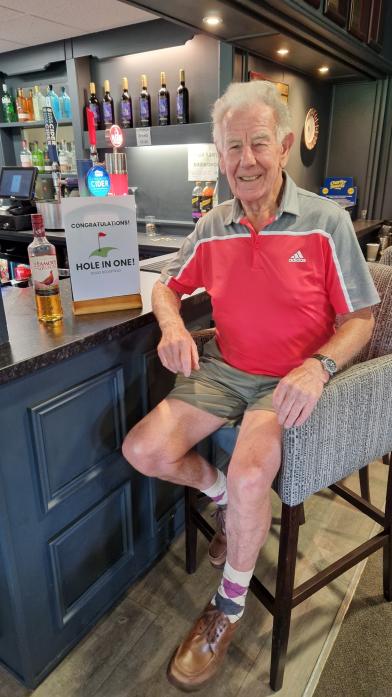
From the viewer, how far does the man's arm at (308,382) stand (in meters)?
1.10

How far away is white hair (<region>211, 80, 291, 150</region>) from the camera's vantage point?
53.5 inches

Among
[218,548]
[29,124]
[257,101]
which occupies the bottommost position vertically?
[218,548]

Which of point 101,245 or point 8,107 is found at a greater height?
point 8,107

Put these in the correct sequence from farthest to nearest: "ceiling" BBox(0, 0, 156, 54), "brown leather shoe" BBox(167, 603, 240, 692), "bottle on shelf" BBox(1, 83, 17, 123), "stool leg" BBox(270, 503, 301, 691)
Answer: "bottle on shelf" BBox(1, 83, 17, 123)
"ceiling" BBox(0, 0, 156, 54)
"brown leather shoe" BBox(167, 603, 240, 692)
"stool leg" BBox(270, 503, 301, 691)

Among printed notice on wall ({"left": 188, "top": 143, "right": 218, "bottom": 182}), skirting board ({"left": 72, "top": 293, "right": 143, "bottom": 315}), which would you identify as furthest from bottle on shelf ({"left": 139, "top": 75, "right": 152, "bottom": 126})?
→ skirting board ({"left": 72, "top": 293, "right": 143, "bottom": 315})

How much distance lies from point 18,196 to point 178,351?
9.08 ft

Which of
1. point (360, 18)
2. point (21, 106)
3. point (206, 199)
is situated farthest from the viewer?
point (21, 106)

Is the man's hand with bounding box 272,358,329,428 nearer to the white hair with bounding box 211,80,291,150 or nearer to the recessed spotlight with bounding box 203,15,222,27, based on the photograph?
the white hair with bounding box 211,80,291,150

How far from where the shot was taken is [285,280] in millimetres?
1331

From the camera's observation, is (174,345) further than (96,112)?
No

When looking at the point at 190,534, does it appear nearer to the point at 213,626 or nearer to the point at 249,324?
the point at 213,626

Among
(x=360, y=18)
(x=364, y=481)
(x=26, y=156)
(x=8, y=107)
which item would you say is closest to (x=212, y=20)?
(x=360, y=18)

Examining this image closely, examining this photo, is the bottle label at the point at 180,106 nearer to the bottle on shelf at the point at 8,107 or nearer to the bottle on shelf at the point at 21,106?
the bottle on shelf at the point at 21,106

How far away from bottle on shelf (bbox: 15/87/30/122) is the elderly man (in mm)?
3367
